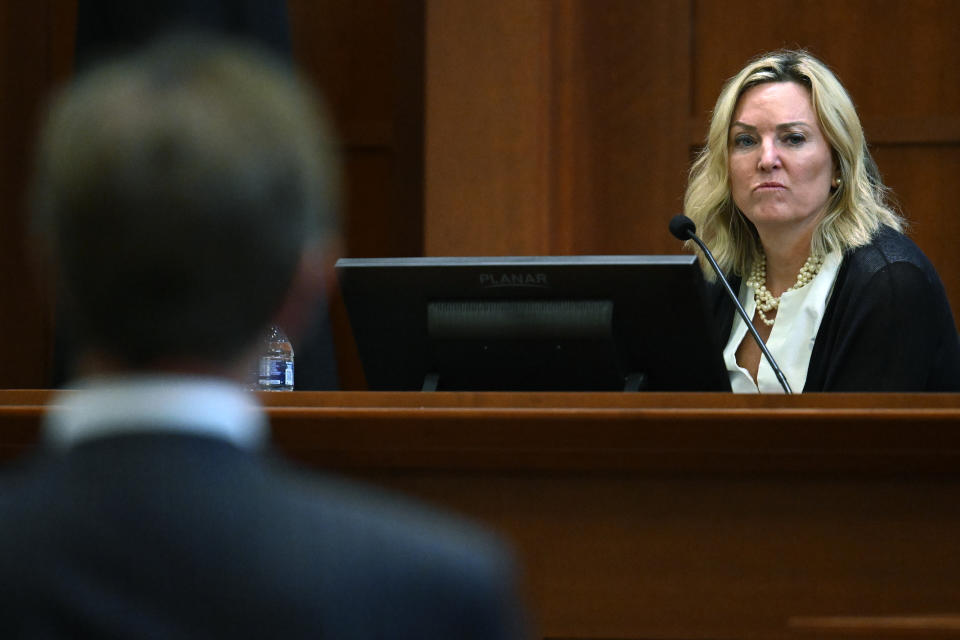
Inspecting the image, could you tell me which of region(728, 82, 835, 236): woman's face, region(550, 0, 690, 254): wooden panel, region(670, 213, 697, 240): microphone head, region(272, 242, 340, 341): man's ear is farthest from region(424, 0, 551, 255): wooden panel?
region(272, 242, 340, 341): man's ear

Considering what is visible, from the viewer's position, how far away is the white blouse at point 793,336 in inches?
102

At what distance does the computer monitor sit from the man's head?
1183 mm

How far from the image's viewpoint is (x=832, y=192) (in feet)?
9.37

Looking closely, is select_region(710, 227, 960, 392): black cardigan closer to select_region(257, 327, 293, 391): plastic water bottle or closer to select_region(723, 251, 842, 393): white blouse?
select_region(723, 251, 842, 393): white blouse

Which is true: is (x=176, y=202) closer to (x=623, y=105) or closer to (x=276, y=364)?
(x=276, y=364)

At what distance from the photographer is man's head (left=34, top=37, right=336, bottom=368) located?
1.99 ft

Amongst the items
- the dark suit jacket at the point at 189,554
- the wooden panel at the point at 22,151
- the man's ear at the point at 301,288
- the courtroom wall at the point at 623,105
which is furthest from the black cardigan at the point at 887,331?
the wooden panel at the point at 22,151

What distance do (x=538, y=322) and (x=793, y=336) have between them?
0.96 meters

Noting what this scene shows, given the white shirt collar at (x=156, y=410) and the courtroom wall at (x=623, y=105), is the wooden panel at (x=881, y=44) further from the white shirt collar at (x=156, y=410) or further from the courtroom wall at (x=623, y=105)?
the white shirt collar at (x=156, y=410)

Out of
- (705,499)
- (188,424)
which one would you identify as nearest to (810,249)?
(705,499)

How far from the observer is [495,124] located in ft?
11.3

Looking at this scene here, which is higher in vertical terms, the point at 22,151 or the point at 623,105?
the point at 623,105

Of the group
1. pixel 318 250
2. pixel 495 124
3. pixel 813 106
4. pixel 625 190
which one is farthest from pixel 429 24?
pixel 318 250

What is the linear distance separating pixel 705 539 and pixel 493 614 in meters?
0.92
